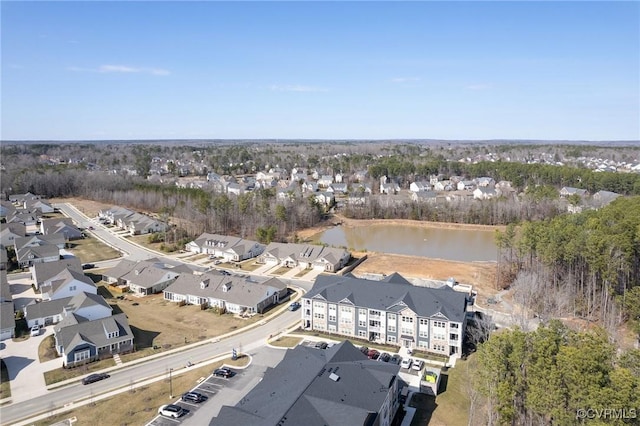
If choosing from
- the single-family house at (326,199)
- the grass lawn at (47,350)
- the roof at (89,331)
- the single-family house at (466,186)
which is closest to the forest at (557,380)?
the roof at (89,331)

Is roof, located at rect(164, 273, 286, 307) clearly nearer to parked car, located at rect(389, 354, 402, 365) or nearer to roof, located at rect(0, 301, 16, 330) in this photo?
roof, located at rect(0, 301, 16, 330)

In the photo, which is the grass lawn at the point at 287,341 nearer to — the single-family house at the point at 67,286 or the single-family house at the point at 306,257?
the single-family house at the point at 306,257

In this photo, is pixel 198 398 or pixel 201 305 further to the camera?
pixel 201 305

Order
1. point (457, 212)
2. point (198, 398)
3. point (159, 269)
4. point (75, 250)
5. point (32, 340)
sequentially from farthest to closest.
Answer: point (457, 212)
point (75, 250)
point (159, 269)
point (32, 340)
point (198, 398)

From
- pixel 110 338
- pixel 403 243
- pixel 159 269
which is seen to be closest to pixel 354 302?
pixel 110 338

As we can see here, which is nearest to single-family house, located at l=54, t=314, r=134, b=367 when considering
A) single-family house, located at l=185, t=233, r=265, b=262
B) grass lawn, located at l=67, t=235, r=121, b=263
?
single-family house, located at l=185, t=233, r=265, b=262

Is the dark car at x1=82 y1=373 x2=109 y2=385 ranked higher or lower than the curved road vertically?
higher

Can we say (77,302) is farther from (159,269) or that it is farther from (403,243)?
(403,243)
